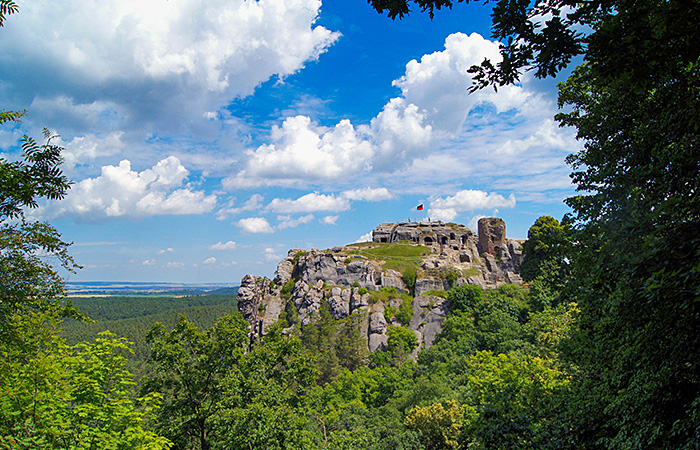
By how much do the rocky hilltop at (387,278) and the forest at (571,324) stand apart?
110ft

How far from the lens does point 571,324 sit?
9172mm

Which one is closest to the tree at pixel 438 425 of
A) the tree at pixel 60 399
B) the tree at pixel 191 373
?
the tree at pixel 191 373

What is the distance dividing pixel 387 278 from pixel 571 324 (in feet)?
165

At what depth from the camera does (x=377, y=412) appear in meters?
28.0

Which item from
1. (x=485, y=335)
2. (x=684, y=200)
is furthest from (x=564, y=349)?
(x=485, y=335)

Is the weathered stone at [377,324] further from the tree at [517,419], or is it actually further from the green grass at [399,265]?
the tree at [517,419]

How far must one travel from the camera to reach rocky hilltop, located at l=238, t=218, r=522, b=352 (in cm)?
5194

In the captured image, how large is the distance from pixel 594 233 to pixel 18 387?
550 inches

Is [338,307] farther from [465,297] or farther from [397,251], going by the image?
[397,251]

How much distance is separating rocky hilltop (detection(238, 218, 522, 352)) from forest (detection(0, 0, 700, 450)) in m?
33.6

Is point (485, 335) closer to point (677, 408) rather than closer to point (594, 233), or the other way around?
point (594, 233)

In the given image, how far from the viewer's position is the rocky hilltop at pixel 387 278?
2045 inches

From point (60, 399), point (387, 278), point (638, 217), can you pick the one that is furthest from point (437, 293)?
point (60, 399)

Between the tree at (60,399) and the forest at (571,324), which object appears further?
the tree at (60,399)
